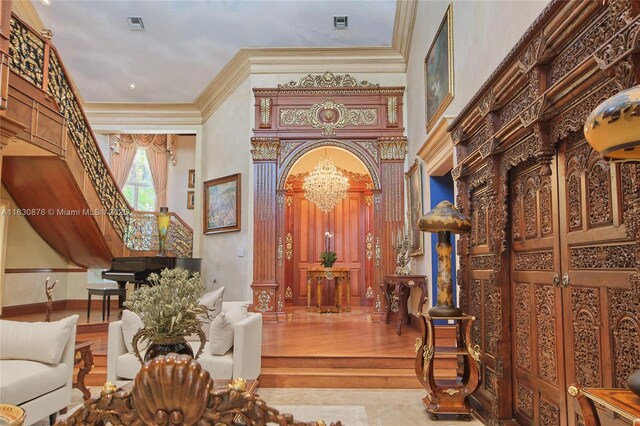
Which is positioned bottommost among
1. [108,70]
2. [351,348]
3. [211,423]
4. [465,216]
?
[351,348]

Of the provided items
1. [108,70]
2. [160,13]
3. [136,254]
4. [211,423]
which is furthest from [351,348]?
[108,70]

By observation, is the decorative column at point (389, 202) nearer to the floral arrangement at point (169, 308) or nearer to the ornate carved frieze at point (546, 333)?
the ornate carved frieze at point (546, 333)

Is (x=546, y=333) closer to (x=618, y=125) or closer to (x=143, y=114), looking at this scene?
(x=618, y=125)

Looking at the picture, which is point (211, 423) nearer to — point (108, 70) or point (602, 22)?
point (602, 22)

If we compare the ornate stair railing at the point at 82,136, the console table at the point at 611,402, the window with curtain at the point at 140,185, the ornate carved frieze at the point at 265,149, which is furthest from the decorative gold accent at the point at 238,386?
the window with curtain at the point at 140,185

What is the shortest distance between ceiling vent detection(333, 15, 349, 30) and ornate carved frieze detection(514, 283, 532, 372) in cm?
605

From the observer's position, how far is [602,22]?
2.25 m

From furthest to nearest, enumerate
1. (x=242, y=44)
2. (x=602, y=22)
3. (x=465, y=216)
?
1. (x=242, y=44)
2. (x=465, y=216)
3. (x=602, y=22)

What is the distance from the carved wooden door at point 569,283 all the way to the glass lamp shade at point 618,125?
0.70 meters

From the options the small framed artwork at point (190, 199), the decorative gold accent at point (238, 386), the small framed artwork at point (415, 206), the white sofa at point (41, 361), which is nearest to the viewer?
the decorative gold accent at point (238, 386)

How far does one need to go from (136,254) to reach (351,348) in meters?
5.88

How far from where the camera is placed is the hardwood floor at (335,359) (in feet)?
16.6

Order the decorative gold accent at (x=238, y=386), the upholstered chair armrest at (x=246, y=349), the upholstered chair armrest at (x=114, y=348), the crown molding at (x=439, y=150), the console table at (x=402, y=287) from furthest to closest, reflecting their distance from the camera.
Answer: the console table at (x=402, y=287) < the crown molding at (x=439, y=150) < the upholstered chair armrest at (x=114, y=348) < the upholstered chair armrest at (x=246, y=349) < the decorative gold accent at (x=238, y=386)

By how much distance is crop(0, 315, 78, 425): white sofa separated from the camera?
3.58m
